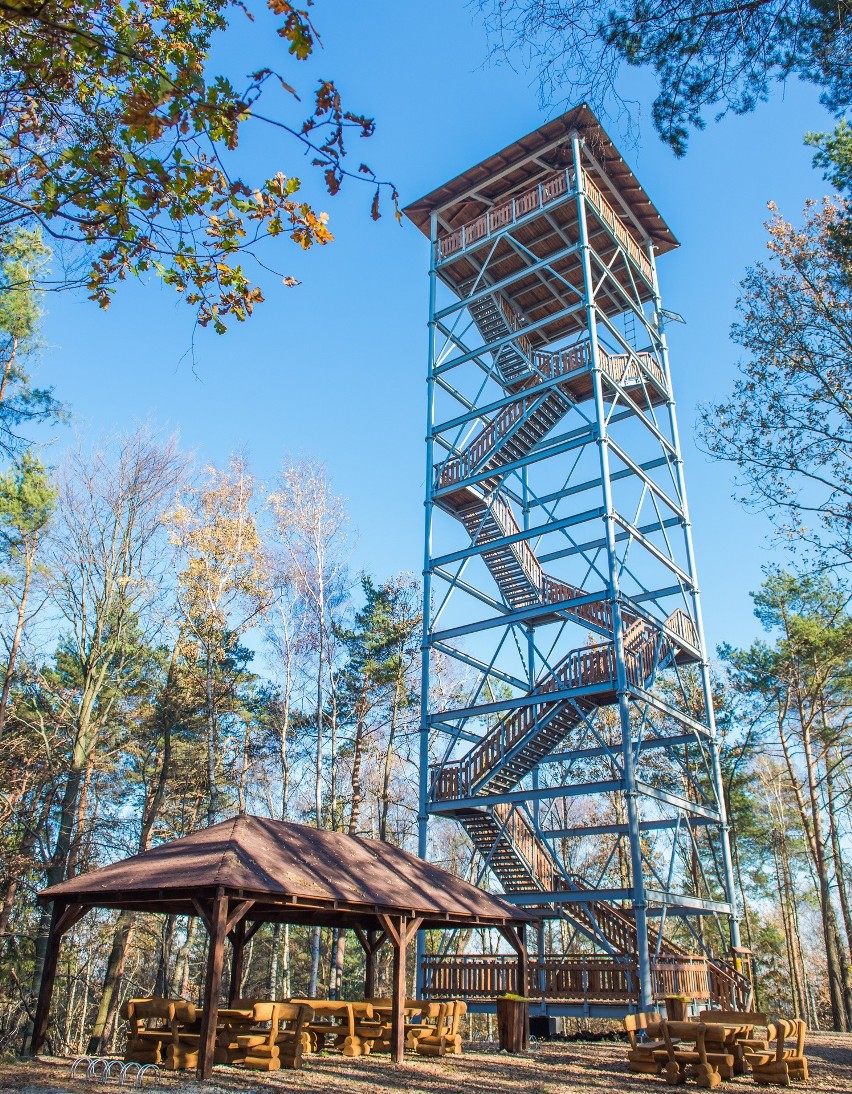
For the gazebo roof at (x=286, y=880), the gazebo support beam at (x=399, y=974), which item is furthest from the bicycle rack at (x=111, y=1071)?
the gazebo support beam at (x=399, y=974)

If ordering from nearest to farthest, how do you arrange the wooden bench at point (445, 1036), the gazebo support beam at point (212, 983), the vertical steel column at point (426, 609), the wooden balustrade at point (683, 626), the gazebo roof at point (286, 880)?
1. the gazebo support beam at point (212, 983)
2. the gazebo roof at point (286, 880)
3. the wooden bench at point (445, 1036)
4. the vertical steel column at point (426, 609)
5. the wooden balustrade at point (683, 626)

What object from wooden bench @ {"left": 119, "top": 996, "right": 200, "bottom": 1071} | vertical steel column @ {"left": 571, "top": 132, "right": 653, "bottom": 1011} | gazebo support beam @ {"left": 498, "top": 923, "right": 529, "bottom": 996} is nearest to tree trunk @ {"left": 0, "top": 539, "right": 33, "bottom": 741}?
wooden bench @ {"left": 119, "top": 996, "right": 200, "bottom": 1071}

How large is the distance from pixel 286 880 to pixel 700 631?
13.9m

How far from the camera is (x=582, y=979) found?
16.4 metres

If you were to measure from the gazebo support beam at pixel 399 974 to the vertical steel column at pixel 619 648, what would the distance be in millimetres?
4677

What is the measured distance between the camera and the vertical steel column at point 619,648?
15422 millimetres

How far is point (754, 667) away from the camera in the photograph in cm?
2883

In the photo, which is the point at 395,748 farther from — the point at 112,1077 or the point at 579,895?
the point at 112,1077

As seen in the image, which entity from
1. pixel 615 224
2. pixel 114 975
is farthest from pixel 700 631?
pixel 114 975

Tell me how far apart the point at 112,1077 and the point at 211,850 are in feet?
9.64

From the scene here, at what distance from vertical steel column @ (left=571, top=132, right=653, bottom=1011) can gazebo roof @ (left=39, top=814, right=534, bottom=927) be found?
2246 mm

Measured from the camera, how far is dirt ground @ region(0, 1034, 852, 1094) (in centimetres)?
962

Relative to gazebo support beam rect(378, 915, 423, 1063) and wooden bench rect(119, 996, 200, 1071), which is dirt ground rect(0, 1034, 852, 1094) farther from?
wooden bench rect(119, 996, 200, 1071)

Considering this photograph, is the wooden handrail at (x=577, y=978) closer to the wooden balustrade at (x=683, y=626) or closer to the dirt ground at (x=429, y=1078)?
the dirt ground at (x=429, y=1078)
